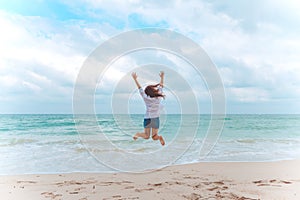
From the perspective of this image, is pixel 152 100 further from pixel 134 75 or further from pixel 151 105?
pixel 134 75

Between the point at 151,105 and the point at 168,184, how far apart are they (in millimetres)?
3255

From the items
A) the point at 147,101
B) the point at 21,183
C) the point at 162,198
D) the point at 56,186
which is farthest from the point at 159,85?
the point at 21,183

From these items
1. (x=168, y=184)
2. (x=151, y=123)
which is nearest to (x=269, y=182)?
(x=168, y=184)

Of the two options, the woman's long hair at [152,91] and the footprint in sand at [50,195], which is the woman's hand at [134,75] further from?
the footprint in sand at [50,195]

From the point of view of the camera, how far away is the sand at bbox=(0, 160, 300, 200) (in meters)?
5.05

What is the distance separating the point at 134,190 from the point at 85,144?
7.30 meters

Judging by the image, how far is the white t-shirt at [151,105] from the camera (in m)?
3.04

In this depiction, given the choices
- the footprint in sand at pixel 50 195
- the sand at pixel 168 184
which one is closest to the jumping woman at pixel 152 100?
the sand at pixel 168 184

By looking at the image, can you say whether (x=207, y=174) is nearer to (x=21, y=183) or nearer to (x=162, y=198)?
(x=162, y=198)

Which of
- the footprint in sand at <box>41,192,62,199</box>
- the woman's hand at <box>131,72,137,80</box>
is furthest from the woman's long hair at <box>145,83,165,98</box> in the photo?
the footprint in sand at <box>41,192,62,199</box>

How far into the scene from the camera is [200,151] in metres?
10.7

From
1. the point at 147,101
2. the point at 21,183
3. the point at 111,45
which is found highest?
the point at 111,45

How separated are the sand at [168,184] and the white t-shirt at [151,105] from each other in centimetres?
238

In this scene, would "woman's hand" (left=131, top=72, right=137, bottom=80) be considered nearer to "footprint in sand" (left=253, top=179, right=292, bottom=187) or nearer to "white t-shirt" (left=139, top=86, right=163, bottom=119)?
"white t-shirt" (left=139, top=86, right=163, bottom=119)
